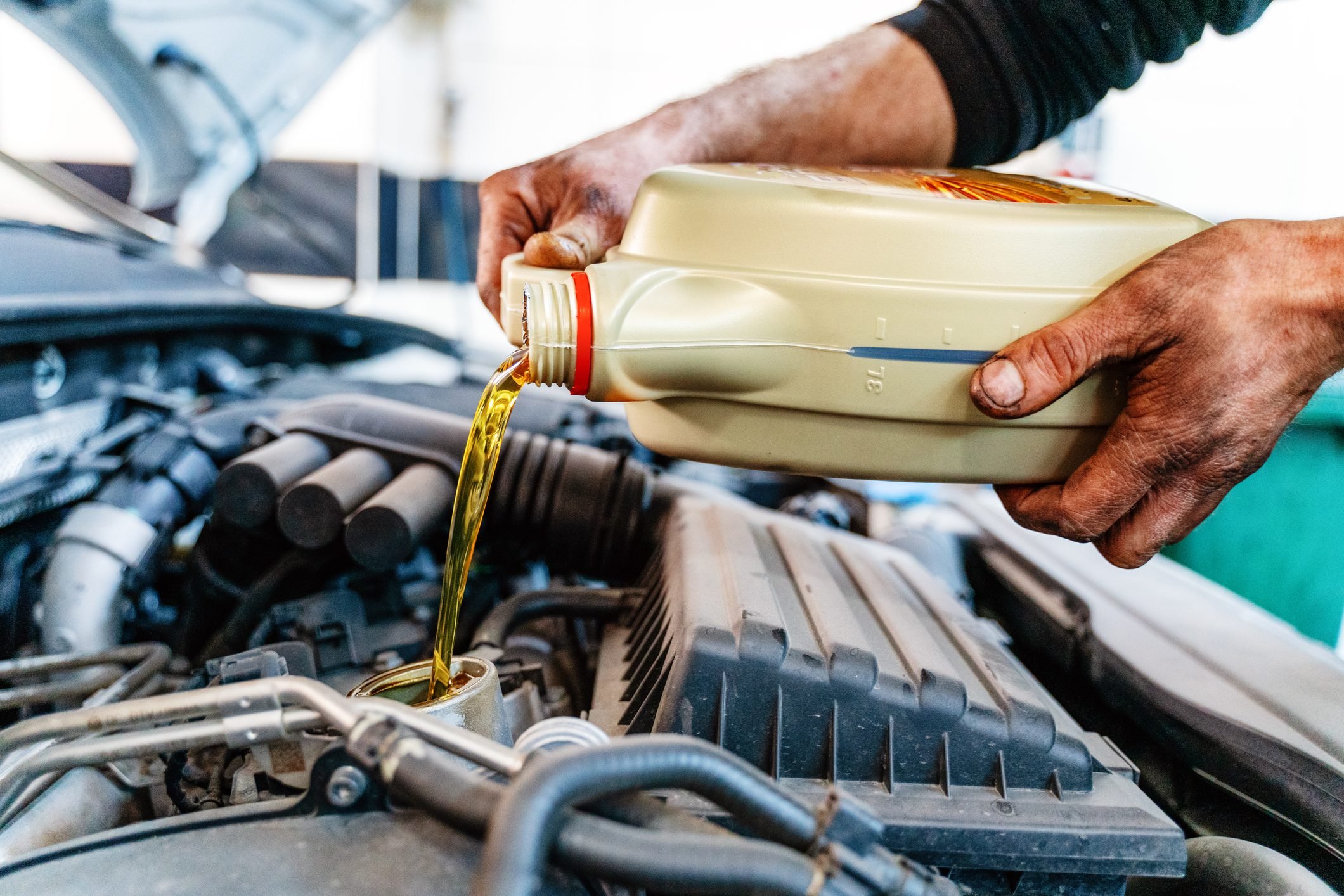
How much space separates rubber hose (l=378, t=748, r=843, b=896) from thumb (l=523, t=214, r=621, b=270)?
0.52 metres

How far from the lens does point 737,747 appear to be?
2.12 feet

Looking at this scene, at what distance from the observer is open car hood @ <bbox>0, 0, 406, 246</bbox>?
134cm

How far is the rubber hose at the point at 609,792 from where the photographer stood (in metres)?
0.37

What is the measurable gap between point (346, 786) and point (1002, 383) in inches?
20.0

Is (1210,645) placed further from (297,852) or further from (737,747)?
(297,852)

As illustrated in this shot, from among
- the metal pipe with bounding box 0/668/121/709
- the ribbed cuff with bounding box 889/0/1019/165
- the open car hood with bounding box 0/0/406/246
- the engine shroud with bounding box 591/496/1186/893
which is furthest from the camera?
the open car hood with bounding box 0/0/406/246

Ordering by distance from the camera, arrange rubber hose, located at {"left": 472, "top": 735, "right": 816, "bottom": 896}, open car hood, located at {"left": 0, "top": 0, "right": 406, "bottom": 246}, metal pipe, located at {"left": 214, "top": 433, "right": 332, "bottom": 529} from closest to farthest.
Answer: rubber hose, located at {"left": 472, "top": 735, "right": 816, "bottom": 896}
metal pipe, located at {"left": 214, "top": 433, "right": 332, "bottom": 529}
open car hood, located at {"left": 0, "top": 0, "right": 406, "bottom": 246}

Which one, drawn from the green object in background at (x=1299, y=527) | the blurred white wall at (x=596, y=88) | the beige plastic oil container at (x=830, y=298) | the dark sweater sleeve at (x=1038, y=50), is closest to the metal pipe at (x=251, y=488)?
the beige plastic oil container at (x=830, y=298)

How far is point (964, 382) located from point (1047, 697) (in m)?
0.26

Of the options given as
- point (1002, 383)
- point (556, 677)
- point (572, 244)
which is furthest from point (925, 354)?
point (556, 677)

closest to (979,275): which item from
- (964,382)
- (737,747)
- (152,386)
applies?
(964,382)

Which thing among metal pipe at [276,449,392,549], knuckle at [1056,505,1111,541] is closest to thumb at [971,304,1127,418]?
knuckle at [1056,505,1111,541]

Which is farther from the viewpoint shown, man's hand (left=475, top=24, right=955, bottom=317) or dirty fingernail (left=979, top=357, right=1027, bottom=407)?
man's hand (left=475, top=24, right=955, bottom=317)

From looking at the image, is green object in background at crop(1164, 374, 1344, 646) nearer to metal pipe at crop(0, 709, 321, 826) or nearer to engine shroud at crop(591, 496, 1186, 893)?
engine shroud at crop(591, 496, 1186, 893)
